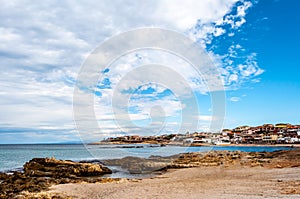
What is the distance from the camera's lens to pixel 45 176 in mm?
29297

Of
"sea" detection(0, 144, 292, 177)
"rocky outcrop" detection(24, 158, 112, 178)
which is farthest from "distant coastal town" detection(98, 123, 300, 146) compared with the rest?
"rocky outcrop" detection(24, 158, 112, 178)

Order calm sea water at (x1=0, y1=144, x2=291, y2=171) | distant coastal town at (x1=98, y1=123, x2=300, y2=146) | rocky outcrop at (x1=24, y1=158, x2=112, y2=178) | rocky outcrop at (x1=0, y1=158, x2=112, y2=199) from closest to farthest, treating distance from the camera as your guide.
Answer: rocky outcrop at (x1=0, y1=158, x2=112, y2=199) < rocky outcrop at (x1=24, y1=158, x2=112, y2=178) < calm sea water at (x1=0, y1=144, x2=291, y2=171) < distant coastal town at (x1=98, y1=123, x2=300, y2=146)

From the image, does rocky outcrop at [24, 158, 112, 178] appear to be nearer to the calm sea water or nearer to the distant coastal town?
the calm sea water

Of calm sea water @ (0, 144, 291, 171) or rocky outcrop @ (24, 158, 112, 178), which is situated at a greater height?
rocky outcrop @ (24, 158, 112, 178)

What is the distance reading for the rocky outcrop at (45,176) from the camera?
21.3m

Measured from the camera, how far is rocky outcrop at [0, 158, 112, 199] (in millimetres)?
21314

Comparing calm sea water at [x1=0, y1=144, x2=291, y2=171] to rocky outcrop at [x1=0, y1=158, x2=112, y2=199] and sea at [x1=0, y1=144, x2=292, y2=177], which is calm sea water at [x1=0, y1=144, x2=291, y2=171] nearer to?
sea at [x1=0, y1=144, x2=292, y2=177]

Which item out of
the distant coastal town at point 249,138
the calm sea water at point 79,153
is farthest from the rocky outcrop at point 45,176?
the distant coastal town at point 249,138

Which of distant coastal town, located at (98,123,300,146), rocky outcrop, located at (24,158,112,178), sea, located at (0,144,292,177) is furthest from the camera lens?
distant coastal town, located at (98,123,300,146)

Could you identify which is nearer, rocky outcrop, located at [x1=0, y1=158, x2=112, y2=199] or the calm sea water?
rocky outcrop, located at [x1=0, y1=158, x2=112, y2=199]

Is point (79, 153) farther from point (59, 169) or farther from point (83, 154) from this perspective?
point (59, 169)

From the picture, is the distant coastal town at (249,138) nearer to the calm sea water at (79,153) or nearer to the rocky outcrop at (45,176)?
the calm sea water at (79,153)

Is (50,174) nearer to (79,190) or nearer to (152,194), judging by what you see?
(79,190)

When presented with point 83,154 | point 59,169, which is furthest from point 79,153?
point 59,169
